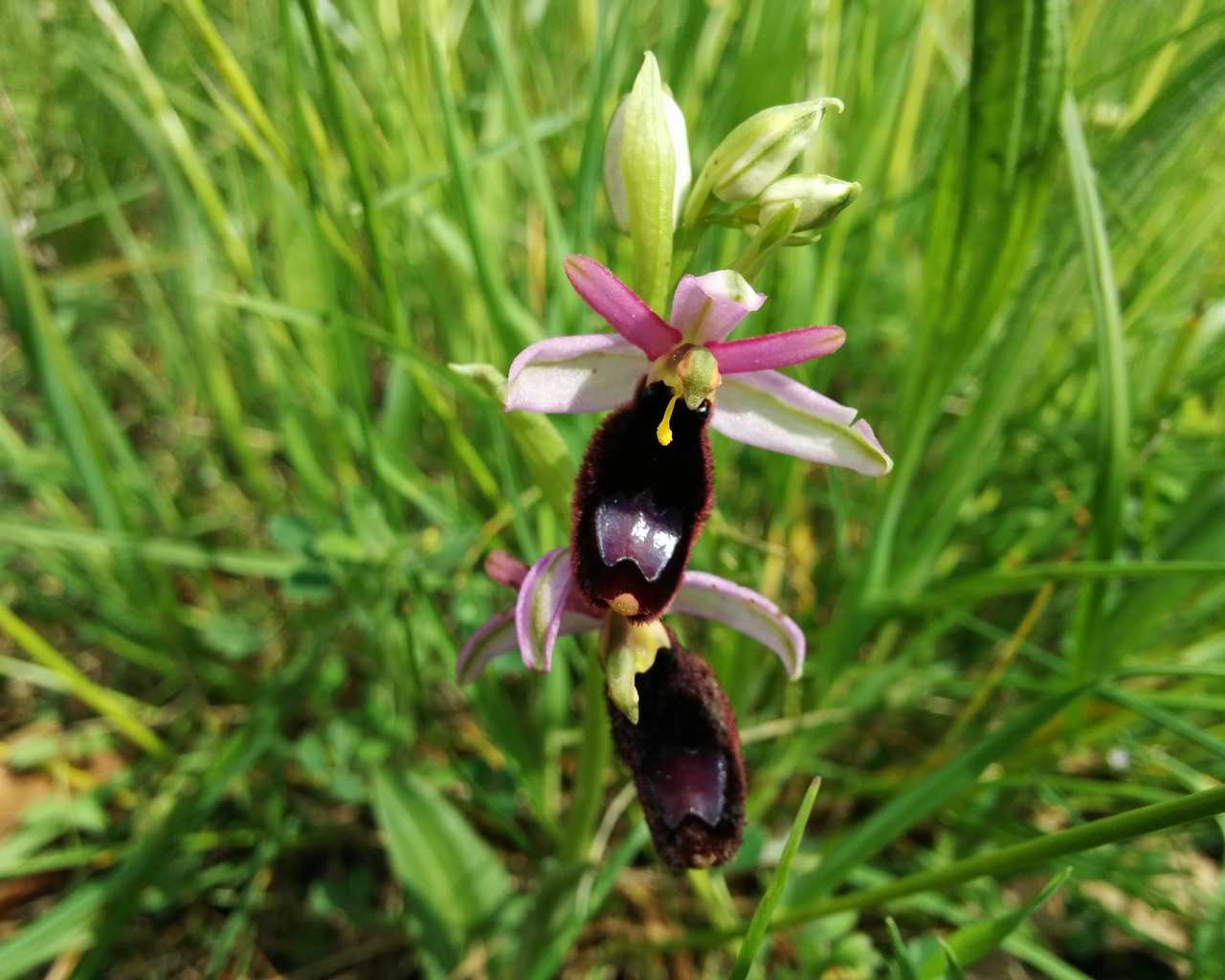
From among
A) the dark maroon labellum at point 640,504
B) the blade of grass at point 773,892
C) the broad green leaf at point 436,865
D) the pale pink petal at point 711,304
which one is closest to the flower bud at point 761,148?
the pale pink petal at point 711,304

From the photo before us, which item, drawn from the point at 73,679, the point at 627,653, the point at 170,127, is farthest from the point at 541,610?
the point at 170,127

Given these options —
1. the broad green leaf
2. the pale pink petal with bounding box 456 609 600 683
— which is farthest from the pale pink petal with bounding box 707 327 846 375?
the broad green leaf

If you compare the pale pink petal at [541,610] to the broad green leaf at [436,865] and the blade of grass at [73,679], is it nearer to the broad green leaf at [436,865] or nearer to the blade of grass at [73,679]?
the broad green leaf at [436,865]

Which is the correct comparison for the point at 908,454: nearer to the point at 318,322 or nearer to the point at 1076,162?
the point at 1076,162

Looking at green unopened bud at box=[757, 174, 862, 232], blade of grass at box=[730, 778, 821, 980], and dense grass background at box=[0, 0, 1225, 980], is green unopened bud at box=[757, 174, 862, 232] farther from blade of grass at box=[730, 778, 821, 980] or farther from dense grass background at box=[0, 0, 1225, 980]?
blade of grass at box=[730, 778, 821, 980]

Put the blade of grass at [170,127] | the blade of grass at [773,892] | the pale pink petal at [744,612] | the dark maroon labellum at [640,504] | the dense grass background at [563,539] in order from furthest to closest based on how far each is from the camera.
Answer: the blade of grass at [170,127] < the dense grass background at [563,539] < the pale pink petal at [744,612] < the dark maroon labellum at [640,504] < the blade of grass at [773,892]
